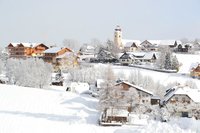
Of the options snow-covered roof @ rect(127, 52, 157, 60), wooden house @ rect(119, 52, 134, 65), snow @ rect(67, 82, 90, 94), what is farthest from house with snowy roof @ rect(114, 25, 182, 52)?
snow @ rect(67, 82, 90, 94)

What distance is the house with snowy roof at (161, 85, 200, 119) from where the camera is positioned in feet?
102

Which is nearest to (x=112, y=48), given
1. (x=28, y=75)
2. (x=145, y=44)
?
(x=145, y=44)

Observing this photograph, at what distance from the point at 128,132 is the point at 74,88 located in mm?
26048

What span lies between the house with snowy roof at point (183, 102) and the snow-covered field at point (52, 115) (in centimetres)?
621

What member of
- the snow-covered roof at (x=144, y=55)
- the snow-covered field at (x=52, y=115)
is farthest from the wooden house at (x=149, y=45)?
the snow-covered field at (x=52, y=115)

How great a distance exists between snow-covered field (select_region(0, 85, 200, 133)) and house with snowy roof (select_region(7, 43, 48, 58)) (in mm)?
33438

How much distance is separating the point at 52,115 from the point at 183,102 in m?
14.1

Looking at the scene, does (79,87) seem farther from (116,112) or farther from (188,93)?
(116,112)

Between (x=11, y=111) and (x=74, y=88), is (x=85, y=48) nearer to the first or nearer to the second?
(x=74, y=88)

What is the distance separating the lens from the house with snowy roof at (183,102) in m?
31.2

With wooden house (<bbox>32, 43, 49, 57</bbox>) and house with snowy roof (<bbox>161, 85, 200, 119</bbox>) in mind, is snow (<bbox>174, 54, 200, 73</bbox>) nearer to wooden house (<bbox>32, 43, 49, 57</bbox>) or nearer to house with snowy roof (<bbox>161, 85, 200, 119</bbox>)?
house with snowy roof (<bbox>161, 85, 200, 119</bbox>)

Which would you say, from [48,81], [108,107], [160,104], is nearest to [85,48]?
[48,81]

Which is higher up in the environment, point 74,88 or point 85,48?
point 85,48

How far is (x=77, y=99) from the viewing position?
3148cm
